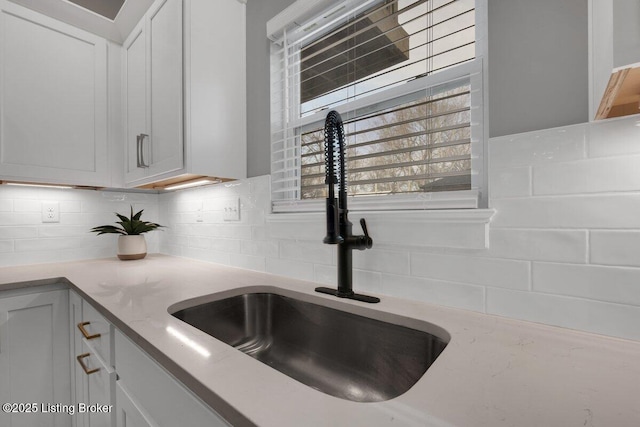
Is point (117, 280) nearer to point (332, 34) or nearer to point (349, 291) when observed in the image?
point (349, 291)

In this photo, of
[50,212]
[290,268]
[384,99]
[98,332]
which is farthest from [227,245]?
[50,212]

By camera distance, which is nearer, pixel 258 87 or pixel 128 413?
pixel 128 413

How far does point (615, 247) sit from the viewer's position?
2.09ft

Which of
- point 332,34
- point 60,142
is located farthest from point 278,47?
point 60,142

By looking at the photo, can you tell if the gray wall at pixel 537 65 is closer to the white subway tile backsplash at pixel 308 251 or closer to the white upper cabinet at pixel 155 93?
the white subway tile backsplash at pixel 308 251

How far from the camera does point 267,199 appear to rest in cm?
140

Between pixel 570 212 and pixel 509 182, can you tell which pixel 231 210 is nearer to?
pixel 509 182

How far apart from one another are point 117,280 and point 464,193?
1417 mm

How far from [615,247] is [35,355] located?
209 cm

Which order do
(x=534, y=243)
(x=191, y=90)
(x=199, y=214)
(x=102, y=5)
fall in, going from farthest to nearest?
(x=102, y=5)
(x=199, y=214)
(x=191, y=90)
(x=534, y=243)

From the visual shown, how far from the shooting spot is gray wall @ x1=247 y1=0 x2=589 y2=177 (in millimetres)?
682

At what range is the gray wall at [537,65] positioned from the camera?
0.68m

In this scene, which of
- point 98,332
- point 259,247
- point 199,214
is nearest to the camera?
point 98,332

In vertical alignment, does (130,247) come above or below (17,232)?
below
